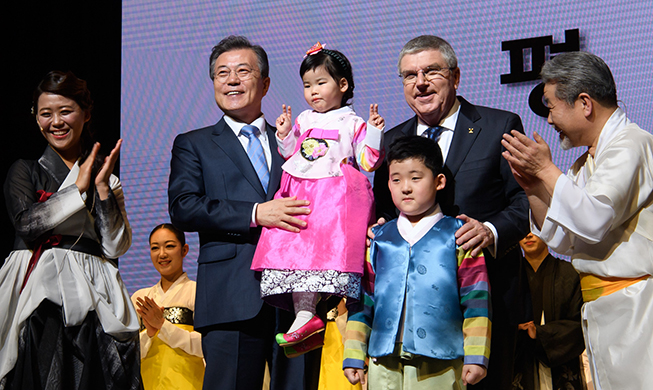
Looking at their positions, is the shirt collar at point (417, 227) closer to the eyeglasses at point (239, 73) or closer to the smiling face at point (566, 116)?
the smiling face at point (566, 116)

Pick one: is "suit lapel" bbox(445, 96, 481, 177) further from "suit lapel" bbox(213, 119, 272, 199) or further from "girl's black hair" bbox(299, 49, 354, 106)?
"suit lapel" bbox(213, 119, 272, 199)

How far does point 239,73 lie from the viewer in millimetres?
2879

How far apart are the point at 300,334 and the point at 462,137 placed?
92cm

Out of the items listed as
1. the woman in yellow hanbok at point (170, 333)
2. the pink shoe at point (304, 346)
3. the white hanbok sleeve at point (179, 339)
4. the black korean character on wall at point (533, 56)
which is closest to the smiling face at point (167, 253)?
the woman in yellow hanbok at point (170, 333)

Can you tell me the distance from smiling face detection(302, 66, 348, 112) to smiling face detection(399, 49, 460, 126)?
273mm

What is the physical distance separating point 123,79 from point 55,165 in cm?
224

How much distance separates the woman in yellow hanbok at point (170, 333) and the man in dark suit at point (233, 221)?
138cm

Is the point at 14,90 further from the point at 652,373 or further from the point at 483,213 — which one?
the point at 652,373

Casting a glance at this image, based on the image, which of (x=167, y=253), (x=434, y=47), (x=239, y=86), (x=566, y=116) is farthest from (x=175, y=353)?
(x=566, y=116)

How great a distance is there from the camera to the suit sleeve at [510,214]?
96.2 inches

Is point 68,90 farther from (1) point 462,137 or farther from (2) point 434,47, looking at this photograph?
(1) point 462,137

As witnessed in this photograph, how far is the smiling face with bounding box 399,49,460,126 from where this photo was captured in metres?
2.62

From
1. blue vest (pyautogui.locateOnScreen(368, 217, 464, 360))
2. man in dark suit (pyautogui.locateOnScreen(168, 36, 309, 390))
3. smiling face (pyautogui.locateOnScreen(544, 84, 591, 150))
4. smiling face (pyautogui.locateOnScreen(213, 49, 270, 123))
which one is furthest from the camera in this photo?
smiling face (pyautogui.locateOnScreen(213, 49, 270, 123))

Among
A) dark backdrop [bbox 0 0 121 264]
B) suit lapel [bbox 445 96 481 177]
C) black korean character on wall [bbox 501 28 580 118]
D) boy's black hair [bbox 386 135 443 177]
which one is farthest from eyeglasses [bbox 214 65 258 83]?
dark backdrop [bbox 0 0 121 264]
